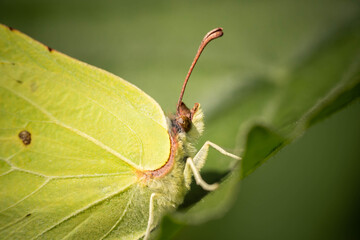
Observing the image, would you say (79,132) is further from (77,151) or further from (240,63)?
(240,63)

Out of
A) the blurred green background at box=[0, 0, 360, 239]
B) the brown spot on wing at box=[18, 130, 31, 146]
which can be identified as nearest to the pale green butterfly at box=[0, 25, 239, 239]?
the brown spot on wing at box=[18, 130, 31, 146]

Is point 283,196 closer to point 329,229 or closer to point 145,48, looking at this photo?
point 329,229

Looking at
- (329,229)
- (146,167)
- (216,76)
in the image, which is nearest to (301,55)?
(216,76)

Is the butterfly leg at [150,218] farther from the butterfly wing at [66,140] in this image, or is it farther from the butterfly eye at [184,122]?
the butterfly eye at [184,122]

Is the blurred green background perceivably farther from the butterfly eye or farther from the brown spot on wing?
the brown spot on wing

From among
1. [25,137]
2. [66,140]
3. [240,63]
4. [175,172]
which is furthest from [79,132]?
[240,63]

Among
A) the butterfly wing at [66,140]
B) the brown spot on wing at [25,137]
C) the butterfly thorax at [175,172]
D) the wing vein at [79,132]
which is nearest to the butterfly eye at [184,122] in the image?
the butterfly thorax at [175,172]

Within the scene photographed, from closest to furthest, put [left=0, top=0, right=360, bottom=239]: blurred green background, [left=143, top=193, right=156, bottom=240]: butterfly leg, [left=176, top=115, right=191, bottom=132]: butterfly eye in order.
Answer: [left=143, top=193, right=156, bottom=240]: butterfly leg → [left=176, top=115, right=191, bottom=132]: butterfly eye → [left=0, top=0, right=360, bottom=239]: blurred green background
